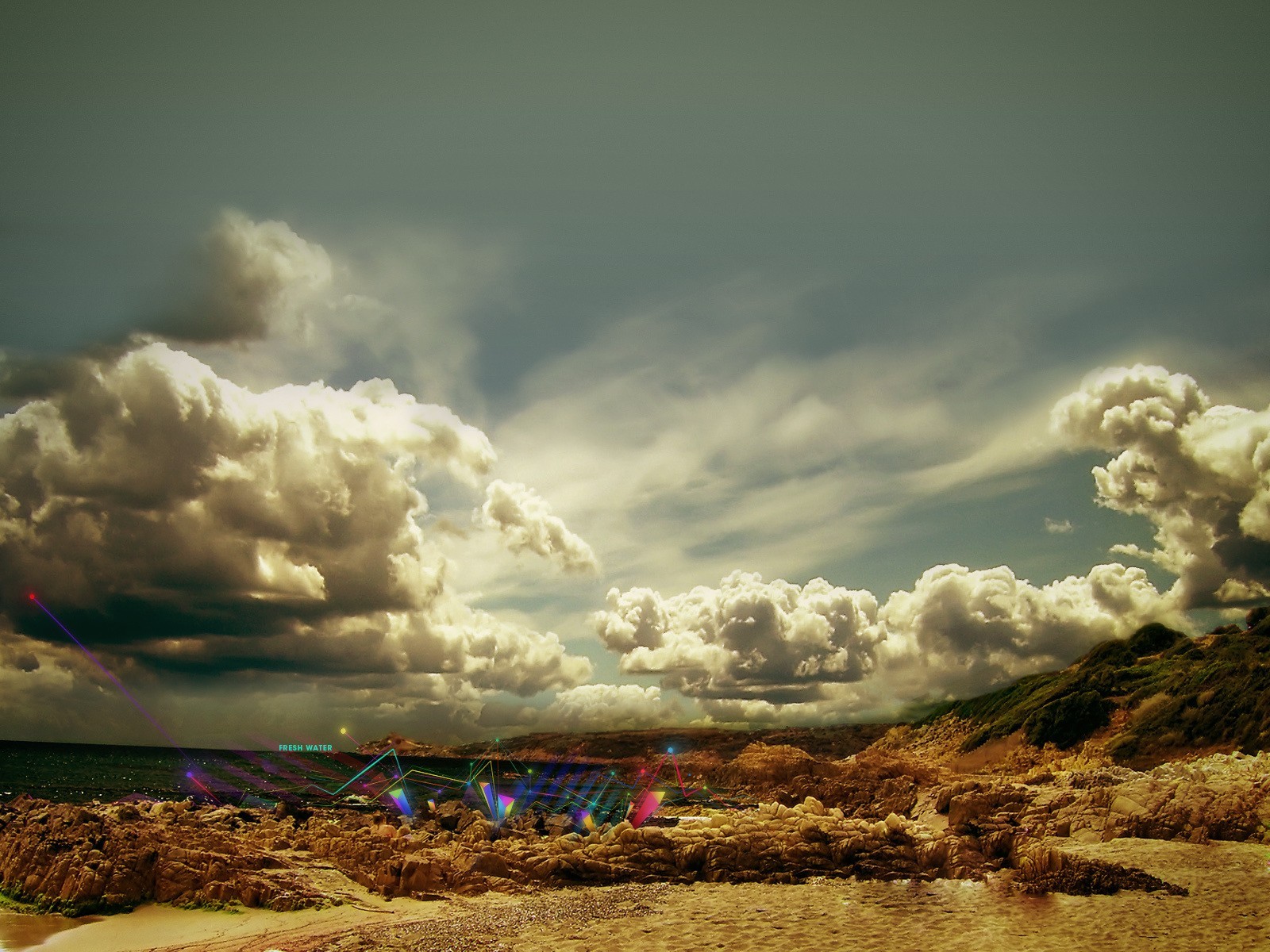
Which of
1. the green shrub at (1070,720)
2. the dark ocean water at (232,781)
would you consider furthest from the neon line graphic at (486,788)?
the green shrub at (1070,720)

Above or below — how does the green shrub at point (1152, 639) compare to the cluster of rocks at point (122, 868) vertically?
above

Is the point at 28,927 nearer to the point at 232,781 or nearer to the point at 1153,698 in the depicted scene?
the point at 1153,698

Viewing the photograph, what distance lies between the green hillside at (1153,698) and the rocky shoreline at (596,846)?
1140 centimetres

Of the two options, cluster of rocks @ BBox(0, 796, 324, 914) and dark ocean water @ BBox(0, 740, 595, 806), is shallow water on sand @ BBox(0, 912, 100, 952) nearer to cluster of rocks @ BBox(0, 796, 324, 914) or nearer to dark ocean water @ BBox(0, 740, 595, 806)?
cluster of rocks @ BBox(0, 796, 324, 914)

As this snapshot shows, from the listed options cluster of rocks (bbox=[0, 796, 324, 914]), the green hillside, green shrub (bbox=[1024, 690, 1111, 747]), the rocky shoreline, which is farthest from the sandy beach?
green shrub (bbox=[1024, 690, 1111, 747])

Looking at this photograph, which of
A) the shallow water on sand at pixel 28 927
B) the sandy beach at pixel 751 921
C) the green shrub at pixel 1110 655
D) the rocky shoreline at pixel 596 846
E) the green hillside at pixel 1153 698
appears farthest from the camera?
the green shrub at pixel 1110 655

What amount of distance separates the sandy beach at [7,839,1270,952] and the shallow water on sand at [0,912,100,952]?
1.21ft

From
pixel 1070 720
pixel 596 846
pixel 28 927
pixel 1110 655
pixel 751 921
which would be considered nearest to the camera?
pixel 28 927

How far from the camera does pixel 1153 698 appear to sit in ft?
156

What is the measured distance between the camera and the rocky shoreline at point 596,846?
16.3 m

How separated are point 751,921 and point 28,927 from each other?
15509mm

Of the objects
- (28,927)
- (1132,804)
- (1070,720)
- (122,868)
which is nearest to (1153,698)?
(1070,720)

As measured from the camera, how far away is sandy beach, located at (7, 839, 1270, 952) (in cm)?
1386

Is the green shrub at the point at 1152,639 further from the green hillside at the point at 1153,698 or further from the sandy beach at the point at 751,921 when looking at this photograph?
the sandy beach at the point at 751,921
